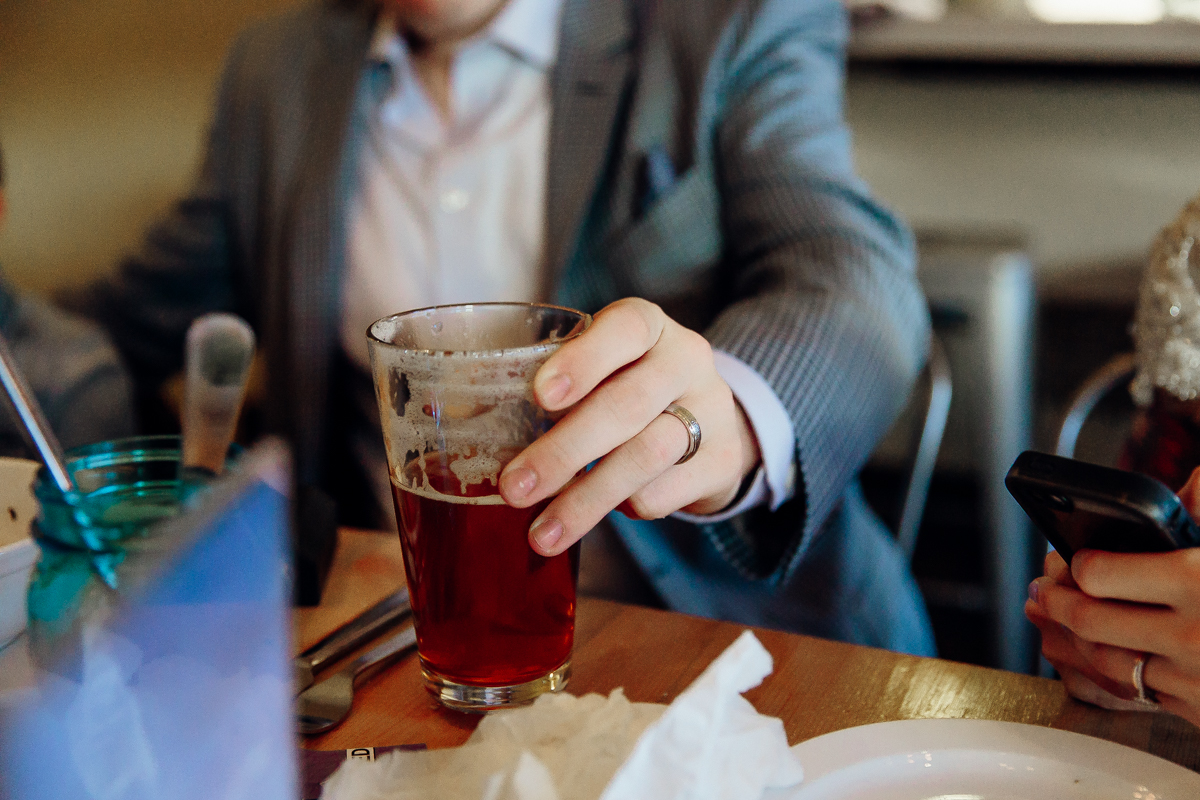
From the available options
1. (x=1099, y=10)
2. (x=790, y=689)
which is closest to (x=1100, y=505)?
(x=790, y=689)

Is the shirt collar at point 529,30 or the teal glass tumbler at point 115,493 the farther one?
the shirt collar at point 529,30

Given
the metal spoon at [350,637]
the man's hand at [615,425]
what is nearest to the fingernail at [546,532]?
the man's hand at [615,425]

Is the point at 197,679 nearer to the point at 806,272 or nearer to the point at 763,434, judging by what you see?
the point at 763,434

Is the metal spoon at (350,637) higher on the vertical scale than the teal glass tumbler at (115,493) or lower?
lower

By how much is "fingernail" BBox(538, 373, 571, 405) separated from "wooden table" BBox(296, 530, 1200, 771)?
170 mm

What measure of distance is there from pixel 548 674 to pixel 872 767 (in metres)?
0.16

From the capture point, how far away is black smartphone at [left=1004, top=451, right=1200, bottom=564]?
15.9 inches

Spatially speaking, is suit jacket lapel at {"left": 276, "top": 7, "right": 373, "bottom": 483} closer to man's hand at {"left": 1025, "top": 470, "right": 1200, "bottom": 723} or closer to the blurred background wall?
man's hand at {"left": 1025, "top": 470, "right": 1200, "bottom": 723}

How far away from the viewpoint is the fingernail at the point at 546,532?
18.1 inches

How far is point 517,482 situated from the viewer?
1.45 feet

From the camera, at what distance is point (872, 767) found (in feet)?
1.40

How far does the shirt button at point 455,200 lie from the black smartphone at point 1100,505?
79cm

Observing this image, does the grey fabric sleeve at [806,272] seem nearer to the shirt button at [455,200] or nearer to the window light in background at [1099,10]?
the shirt button at [455,200]

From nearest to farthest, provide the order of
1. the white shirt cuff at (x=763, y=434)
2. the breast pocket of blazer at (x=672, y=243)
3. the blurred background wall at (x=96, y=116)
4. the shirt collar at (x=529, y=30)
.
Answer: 1. the white shirt cuff at (x=763, y=434)
2. the breast pocket of blazer at (x=672, y=243)
3. the shirt collar at (x=529, y=30)
4. the blurred background wall at (x=96, y=116)
